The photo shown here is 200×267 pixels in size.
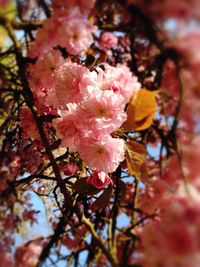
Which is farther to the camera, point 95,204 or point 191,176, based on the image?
point 95,204

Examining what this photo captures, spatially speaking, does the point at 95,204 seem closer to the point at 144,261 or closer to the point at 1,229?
the point at 144,261

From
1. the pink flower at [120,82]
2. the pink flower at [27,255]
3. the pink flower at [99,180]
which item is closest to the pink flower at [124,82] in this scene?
the pink flower at [120,82]

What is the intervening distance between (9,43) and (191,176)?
703 mm

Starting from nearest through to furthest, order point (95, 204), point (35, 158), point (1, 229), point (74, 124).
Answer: point (74, 124), point (95, 204), point (35, 158), point (1, 229)

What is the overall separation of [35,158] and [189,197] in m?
1.33

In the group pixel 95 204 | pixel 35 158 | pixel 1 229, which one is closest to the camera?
pixel 95 204

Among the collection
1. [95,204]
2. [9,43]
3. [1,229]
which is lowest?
[95,204]

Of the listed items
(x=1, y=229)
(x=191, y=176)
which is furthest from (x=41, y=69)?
(x=1, y=229)

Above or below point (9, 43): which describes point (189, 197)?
below

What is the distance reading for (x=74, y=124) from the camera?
1.51 m

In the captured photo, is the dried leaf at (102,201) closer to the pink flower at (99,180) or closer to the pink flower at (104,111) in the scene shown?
the pink flower at (99,180)

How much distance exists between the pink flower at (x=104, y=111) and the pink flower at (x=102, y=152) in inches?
2.3

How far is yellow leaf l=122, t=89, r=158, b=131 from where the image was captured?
1.19 metres

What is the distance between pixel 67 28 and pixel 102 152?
1.72 feet
